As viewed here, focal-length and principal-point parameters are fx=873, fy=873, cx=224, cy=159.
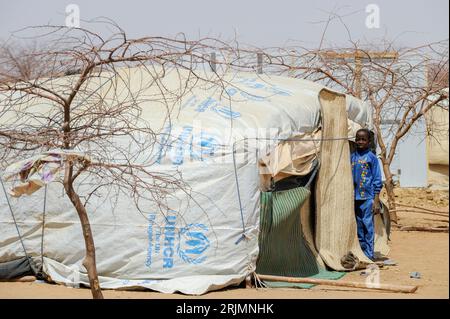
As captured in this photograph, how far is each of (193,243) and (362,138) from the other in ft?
8.42

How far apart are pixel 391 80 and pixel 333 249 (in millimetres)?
4250

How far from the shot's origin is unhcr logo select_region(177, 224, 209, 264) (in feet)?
24.2

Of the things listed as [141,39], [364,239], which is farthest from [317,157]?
[141,39]

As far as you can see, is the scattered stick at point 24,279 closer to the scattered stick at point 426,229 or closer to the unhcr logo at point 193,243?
the unhcr logo at point 193,243

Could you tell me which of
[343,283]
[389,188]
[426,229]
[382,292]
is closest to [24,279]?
[343,283]

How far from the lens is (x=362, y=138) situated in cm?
909

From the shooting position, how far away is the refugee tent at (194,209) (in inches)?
292

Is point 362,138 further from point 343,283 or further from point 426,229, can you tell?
point 426,229

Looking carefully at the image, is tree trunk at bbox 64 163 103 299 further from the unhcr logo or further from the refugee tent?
the unhcr logo

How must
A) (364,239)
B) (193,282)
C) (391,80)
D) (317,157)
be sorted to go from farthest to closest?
(391,80) < (364,239) < (317,157) < (193,282)

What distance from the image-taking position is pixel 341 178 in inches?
352

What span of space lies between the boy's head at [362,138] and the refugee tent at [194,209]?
79cm

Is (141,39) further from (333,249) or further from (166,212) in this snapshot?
(333,249)

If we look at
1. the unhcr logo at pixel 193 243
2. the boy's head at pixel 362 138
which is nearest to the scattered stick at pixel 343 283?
the unhcr logo at pixel 193 243
